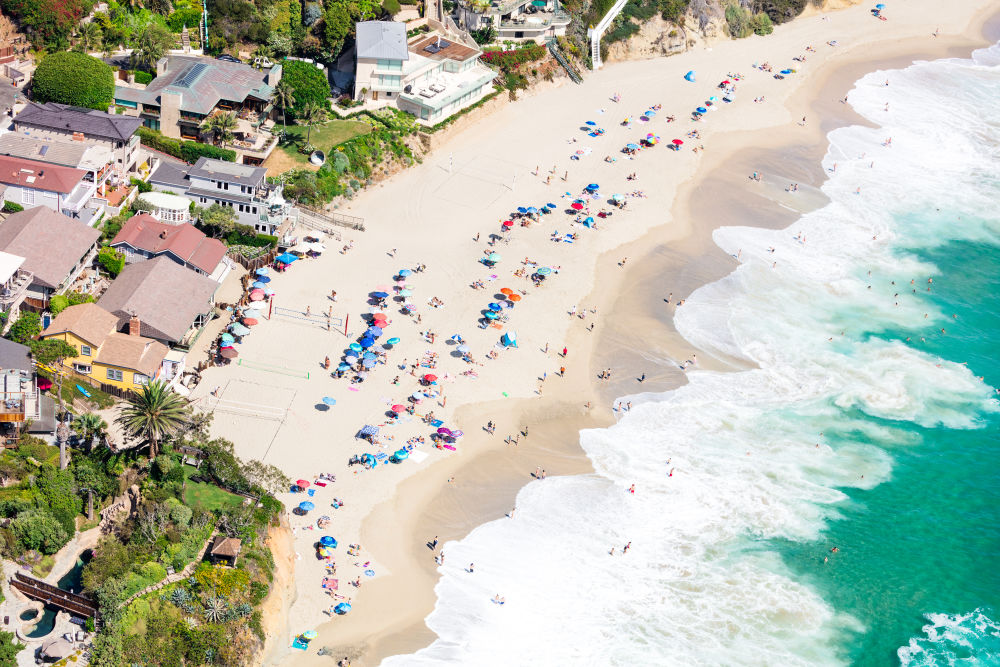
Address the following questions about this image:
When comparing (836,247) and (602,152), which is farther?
(602,152)

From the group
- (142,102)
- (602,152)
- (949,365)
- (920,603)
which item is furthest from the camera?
(602,152)

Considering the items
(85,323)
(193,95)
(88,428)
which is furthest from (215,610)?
(193,95)

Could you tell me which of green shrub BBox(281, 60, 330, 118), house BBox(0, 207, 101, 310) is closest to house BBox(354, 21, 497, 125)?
green shrub BBox(281, 60, 330, 118)

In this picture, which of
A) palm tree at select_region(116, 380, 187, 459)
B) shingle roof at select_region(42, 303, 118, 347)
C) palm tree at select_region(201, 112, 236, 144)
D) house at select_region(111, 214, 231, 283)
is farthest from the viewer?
palm tree at select_region(201, 112, 236, 144)

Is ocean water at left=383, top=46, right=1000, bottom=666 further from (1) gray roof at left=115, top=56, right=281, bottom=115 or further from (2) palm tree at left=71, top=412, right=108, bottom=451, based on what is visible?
(1) gray roof at left=115, top=56, right=281, bottom=115

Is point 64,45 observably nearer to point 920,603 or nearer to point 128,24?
point 128,24

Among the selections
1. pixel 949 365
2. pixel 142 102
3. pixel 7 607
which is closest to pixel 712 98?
pixel 949 365
